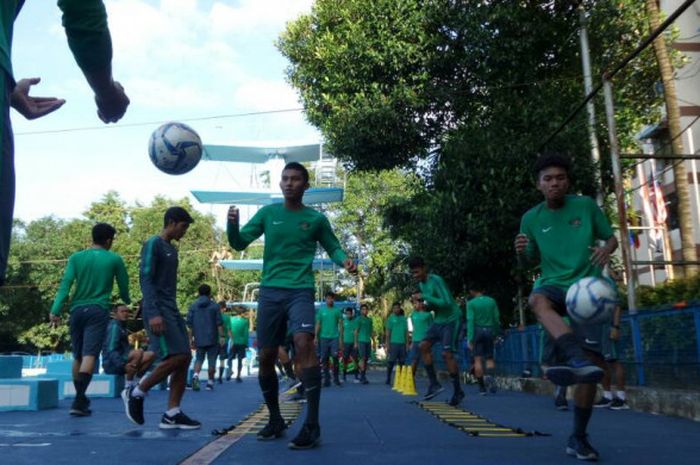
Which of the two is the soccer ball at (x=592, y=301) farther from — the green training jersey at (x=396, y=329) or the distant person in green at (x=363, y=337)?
the distant person in green at (x=363, y=337)

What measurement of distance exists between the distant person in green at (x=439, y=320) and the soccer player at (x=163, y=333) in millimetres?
3546

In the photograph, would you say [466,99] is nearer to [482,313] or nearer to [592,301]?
[482,313]

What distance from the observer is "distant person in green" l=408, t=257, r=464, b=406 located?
9.09 metres

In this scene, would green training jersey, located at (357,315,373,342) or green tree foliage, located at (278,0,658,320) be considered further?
green training jersey, located at (357,315,373,342)

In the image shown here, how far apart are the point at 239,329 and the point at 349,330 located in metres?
2.89

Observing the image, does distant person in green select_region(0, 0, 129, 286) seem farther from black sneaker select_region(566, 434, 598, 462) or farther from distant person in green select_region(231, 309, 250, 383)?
distant person in green select_region(231, 309, 250, 383)

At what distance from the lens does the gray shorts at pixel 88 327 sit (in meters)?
7.70

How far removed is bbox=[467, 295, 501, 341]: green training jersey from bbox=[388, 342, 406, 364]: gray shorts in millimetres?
4235

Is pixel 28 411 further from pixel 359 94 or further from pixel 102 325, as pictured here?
pixel 359 94

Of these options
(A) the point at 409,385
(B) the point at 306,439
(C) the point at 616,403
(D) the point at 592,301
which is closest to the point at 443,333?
(C) the point at 616,403

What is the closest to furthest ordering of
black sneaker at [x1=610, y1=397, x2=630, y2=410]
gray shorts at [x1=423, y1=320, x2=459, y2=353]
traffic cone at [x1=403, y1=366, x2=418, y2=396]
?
black sneaker at [x1=610, y1=397, x2=630, y2=410] < gray shorts at [x1=423, y1=320, x2=459, y2=353] < traffic cone at [x1=403, y1=366, x2=418, y2=396]

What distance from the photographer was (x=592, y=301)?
168 inches

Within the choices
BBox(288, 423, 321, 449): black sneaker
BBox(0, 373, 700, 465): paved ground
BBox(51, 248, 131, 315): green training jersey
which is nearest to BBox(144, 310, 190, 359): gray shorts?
BBox(0, 373, 700, 465): paved ground

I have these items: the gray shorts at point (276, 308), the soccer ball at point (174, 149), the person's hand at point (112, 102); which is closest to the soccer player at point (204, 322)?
the soccer ball at point (174, 149)
